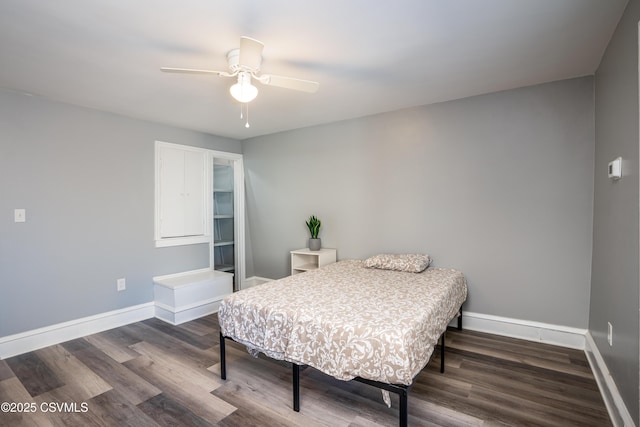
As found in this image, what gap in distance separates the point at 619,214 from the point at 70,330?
4.53 metres

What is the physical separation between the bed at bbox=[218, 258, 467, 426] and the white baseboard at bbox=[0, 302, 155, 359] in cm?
184

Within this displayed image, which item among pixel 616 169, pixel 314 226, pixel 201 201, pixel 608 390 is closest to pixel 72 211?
pixel 201 201

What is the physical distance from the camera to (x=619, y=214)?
1.85m

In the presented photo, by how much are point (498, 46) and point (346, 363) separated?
223cm

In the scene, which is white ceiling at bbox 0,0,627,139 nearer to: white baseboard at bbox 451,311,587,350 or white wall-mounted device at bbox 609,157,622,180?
white wall-mounted device at bbox 609,157,622,180

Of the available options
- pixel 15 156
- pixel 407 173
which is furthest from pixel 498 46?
pixel 15 156

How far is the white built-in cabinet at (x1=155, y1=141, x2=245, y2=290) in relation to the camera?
12.6 ft

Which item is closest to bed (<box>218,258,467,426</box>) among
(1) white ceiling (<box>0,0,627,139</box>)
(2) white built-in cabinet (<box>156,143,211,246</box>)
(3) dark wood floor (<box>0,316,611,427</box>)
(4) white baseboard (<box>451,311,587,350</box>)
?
(3) dark wood floor (<box>0,316,611,427</box>)

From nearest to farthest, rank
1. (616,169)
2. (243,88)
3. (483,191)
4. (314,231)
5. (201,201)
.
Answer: (616,169) → (243,88) → (483,191) → (314,231) → (201,201)

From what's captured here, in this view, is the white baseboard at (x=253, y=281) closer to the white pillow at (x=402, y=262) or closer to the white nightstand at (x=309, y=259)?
the white nightstand at (x=309, y=259)

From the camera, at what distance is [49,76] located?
2436 mm

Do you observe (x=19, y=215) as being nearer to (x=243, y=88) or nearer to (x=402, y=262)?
(x=243, y=88)

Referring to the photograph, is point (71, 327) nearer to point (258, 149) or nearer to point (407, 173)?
point (258, 149)

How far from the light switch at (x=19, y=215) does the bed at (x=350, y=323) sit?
7.04ft
